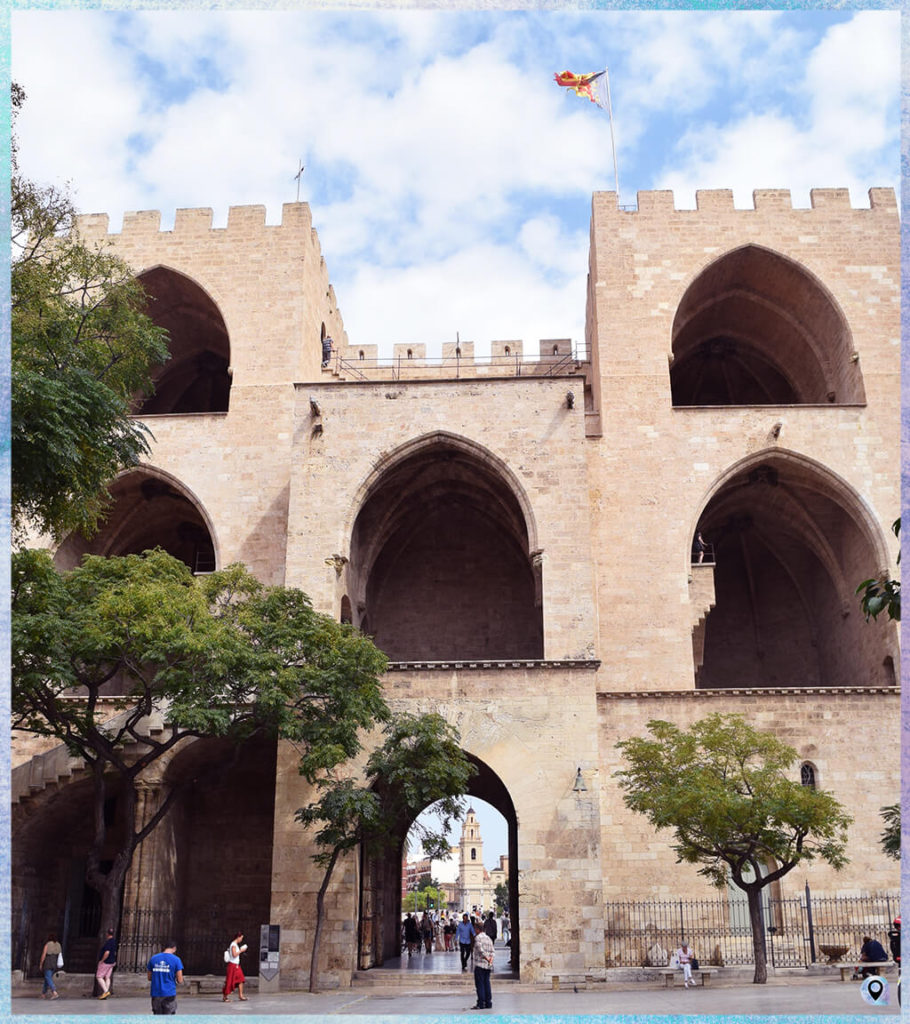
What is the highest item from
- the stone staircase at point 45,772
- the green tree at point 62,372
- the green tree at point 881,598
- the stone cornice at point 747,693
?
the green tree at point 62,372

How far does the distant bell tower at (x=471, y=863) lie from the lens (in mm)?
105812

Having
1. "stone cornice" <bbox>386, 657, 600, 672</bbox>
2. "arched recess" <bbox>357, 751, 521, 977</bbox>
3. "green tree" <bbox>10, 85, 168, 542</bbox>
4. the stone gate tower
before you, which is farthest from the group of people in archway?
"green tree" <bbox>10, 85, 168, 542</bbox>

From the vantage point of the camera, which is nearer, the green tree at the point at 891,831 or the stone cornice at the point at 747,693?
the green tree at the point at 891,831

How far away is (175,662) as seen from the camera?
680 inches

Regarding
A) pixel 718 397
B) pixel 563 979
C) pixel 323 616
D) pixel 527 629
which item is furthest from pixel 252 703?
pixel 718 397

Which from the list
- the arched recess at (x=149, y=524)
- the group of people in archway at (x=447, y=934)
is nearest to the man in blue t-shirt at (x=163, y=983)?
the group of people in archway at (x=447, y=934)

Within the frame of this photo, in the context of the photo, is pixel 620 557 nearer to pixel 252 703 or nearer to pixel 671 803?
pixel 671 803

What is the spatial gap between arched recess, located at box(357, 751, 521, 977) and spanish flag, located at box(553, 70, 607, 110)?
16.2 m

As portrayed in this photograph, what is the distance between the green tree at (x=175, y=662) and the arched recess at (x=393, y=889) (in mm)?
2610

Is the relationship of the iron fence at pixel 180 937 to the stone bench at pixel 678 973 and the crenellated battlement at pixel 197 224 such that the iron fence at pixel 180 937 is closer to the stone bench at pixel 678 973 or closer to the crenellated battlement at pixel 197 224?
the stone bench at pixel 678 973

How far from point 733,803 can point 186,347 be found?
1943cm

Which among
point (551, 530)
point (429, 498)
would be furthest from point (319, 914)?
point (429, 498)

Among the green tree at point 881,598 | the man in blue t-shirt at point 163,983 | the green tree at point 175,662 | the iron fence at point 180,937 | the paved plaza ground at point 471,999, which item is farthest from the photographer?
the iron fence at point 180,937

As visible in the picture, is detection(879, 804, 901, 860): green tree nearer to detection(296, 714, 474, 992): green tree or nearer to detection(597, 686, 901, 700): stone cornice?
detection(597, 686, 901, 700): stone cornice
